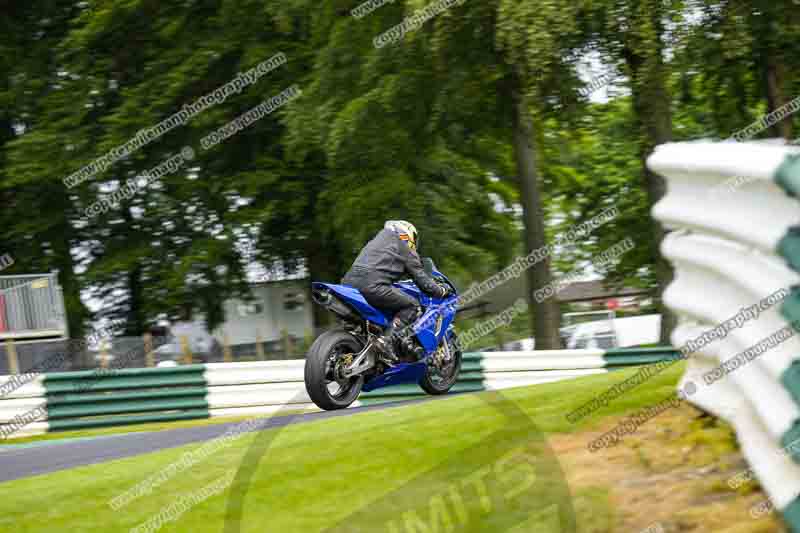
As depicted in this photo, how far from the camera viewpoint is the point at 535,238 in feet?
71.3

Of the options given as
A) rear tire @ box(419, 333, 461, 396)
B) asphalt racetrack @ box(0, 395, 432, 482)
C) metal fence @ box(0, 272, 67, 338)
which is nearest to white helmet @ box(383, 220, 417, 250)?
rear tire @ box(419, 333, 461, 396)

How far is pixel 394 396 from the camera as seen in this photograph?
579 inches

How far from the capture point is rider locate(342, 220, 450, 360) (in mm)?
10328

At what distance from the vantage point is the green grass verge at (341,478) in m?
4.77

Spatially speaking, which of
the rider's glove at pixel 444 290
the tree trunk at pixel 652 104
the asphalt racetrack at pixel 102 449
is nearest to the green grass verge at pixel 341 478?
the asphalt racetrack at pixel 102 449

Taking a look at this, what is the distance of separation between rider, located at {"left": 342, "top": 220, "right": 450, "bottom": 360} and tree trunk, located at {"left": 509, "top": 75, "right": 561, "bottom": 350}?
1042 centimetres

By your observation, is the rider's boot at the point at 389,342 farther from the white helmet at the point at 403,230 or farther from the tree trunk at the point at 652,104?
the tree trunk at the point at 652,104

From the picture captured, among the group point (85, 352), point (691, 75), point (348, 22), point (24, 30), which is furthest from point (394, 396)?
point (24, 30)

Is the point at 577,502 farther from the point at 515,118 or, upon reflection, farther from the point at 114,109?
the point at 114,109

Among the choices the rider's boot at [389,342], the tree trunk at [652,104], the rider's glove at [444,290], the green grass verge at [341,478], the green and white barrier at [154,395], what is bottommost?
the green and white barrier at [154,395]

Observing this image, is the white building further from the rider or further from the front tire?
the front tire

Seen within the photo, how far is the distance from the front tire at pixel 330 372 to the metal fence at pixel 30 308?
407 inches

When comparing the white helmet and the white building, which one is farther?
the white building

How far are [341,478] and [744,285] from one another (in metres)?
2.00
